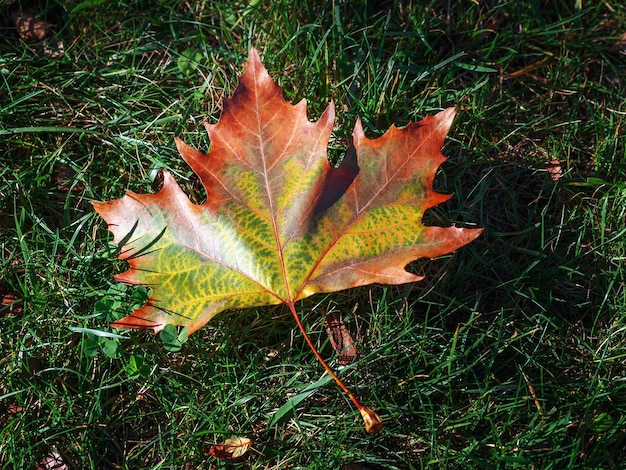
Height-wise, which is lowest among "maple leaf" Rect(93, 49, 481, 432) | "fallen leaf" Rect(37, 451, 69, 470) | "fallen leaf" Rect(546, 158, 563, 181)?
"fallen leaf" Rect(37, 451, 69, 470)

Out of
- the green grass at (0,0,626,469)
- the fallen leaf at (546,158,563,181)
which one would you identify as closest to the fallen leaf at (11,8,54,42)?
the green grass at (0,0,626,469)

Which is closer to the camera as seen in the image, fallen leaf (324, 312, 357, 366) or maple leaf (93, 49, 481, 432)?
maple leaf (93, 49, 481, 432)

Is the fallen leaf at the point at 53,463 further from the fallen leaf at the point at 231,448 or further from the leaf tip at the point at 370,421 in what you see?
the leaf tip at the point at 370,421

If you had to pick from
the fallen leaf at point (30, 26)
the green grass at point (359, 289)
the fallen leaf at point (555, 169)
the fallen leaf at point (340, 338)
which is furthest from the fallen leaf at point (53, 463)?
the fallen leaf at point (555, 169)

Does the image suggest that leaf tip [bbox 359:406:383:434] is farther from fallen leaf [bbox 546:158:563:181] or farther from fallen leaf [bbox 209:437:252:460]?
fallen leaf [bbox 546:158:563:181]

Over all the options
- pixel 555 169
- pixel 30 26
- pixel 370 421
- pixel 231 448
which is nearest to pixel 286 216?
pixel 370 421
